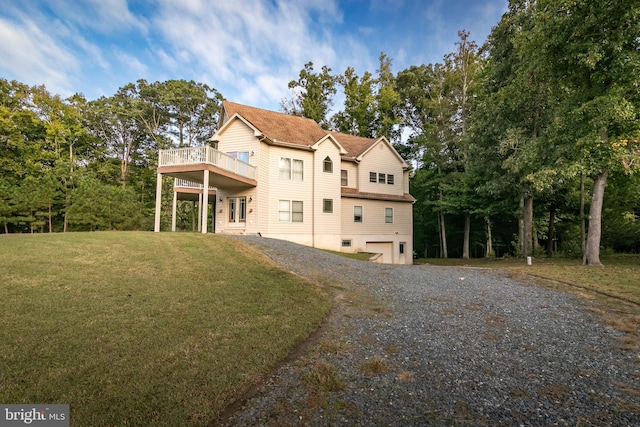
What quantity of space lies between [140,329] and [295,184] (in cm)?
1490

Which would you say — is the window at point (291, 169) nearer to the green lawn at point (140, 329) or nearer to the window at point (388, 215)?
the window at point (388, 215)

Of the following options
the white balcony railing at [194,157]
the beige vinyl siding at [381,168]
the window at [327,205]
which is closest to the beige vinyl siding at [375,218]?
the beige vinyl siding at [381,168]

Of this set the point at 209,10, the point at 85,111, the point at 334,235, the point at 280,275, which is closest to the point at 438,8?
the point at 209,10

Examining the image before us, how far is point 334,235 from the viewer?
20000 millimetres

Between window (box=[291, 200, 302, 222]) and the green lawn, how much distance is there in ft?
30.7

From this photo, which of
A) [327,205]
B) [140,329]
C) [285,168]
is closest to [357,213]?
[327,205]

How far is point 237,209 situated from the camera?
61.9 ft

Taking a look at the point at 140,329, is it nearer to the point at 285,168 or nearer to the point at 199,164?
the point at 199,164

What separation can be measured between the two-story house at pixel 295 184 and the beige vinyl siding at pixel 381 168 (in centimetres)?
7

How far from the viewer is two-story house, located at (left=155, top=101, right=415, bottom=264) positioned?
56.9 feet

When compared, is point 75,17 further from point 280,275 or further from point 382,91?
point 382,91

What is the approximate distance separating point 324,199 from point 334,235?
94.6 inches

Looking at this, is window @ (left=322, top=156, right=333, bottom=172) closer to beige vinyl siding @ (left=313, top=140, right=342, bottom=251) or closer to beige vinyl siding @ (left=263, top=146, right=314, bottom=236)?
beige vinyl siding @ (left=313, top=140, right=342, bottom=251)

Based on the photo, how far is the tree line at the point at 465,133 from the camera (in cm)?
1192
